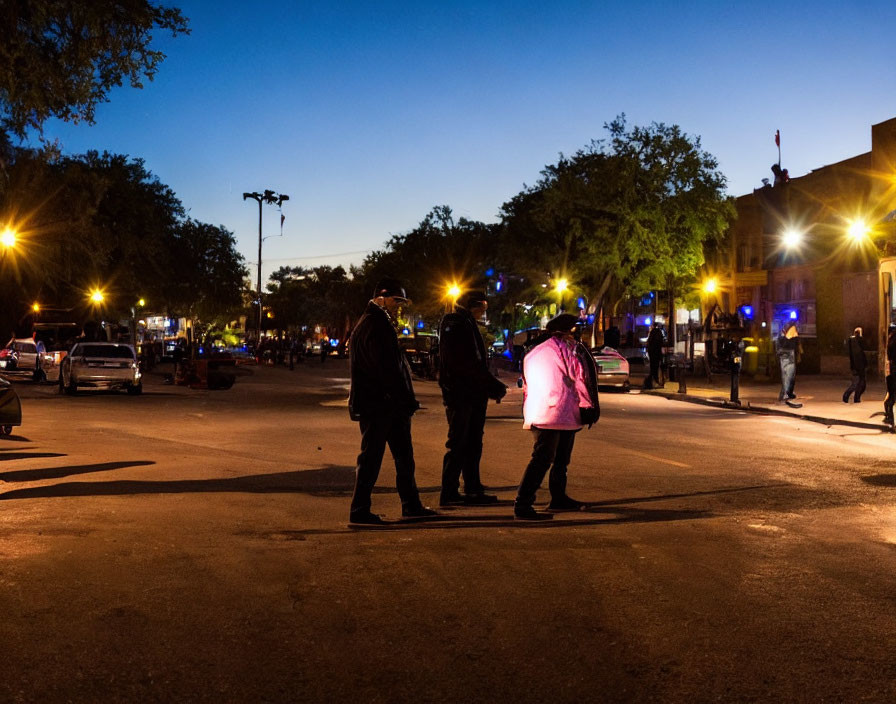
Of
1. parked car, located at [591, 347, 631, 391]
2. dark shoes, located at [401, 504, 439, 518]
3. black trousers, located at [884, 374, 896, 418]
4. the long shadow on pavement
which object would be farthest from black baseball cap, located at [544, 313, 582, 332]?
parked car, located at [591, 347, 631, 391]

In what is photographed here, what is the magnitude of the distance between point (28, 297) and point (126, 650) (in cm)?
5060

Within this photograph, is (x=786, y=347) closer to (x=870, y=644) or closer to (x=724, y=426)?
(x=724, y=426)

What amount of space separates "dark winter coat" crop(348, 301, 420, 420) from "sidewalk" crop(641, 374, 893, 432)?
1376 cm

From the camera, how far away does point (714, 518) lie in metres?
9.00

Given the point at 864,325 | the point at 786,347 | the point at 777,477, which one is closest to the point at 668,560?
the point at 777,477

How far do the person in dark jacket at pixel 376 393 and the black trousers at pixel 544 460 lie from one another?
1.09 metres

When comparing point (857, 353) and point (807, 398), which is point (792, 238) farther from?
point (857, 353)

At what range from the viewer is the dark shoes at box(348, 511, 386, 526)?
8453 millimetres

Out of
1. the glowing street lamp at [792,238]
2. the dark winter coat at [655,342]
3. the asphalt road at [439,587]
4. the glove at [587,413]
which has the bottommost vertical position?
the asphalt road at [439,587]

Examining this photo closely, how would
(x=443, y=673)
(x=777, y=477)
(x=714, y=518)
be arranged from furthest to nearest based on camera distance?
(x=777, y=477)
(x=714, y=518)
(x=443, y=673)

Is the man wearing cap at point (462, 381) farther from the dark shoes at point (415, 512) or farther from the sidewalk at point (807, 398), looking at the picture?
the sidewalk at point (807, 398)

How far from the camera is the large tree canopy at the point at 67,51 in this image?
49.2ft

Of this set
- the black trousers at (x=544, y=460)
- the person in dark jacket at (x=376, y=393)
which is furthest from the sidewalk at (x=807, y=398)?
the person in dark jacket at (x=376, y=393)

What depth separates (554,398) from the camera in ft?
29.4
